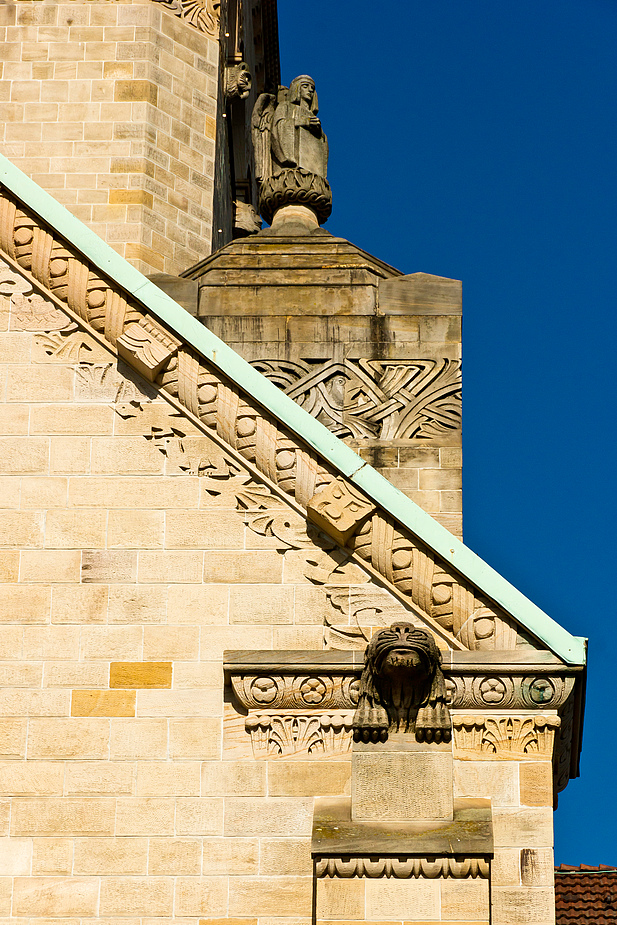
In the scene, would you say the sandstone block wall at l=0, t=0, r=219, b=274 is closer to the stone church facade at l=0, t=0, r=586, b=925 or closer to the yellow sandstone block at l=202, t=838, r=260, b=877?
the stone church facade at l=0, t=0, r=586, b=925

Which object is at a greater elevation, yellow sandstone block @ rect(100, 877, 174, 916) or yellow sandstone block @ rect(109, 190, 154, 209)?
yellow sandstone block @ rect(109, 190, 154, 209)

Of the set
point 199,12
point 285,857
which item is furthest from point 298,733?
point 199,12

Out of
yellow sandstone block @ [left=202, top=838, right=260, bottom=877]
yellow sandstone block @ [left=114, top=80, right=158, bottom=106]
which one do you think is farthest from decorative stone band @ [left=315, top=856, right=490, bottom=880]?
yellow sandstone block @ [left=114, top=80, right=158, bottom=106]

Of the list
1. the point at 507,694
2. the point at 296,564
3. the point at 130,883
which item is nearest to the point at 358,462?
the point at 296,564

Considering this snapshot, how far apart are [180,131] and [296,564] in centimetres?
943

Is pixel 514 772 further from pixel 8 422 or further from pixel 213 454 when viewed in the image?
pixel 8 422

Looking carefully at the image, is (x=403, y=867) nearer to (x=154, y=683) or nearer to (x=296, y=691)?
(x=296, y=691)

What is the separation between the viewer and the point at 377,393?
15.8m

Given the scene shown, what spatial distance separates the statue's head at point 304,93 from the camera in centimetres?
1841

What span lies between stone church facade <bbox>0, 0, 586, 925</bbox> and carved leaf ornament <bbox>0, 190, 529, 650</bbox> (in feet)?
0.05

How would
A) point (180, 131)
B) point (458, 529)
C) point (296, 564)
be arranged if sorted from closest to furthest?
point (296, 564) < point (458, 529) < point (180, 131)

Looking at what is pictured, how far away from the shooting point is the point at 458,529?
15.1 metres

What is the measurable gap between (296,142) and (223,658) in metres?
7.93

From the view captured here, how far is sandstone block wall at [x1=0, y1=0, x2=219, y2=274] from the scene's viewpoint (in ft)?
63.0
